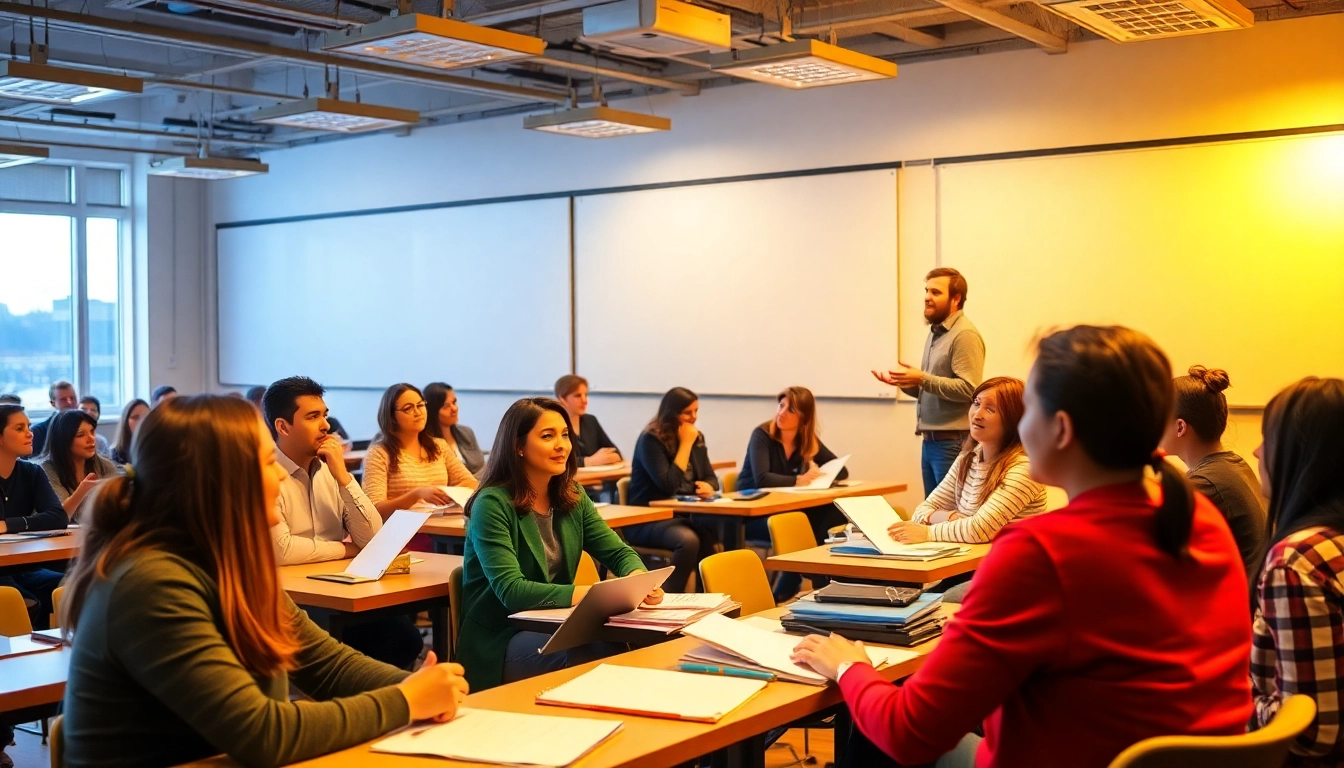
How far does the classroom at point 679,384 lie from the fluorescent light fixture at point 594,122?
0.05 metres

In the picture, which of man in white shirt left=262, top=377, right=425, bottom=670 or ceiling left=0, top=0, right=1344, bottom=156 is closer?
man in white shirt left=262, top=377, right=425, bottom=670

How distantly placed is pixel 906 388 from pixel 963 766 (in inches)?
145

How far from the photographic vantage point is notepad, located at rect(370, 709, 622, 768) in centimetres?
194

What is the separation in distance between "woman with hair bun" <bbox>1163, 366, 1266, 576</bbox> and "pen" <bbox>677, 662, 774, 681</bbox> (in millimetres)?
1470

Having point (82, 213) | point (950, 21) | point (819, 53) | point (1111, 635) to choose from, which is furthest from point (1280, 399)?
point (82, 213)

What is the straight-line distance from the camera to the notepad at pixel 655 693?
7.19 feet

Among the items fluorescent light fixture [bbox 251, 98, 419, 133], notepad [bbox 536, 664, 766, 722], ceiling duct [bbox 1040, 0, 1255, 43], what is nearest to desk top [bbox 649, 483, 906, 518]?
ceiling duct [bbox 1040, 0, 1255, 43]

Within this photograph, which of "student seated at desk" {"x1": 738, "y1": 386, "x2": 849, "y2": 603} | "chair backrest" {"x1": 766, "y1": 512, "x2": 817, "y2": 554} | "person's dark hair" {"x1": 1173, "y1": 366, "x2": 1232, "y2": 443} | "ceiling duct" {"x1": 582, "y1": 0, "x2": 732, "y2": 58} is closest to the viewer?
"person's dark hair" {"x1": 1173, "y1": 366, "x2": 1232, "y2": 443}

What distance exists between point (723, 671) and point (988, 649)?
2.72ft

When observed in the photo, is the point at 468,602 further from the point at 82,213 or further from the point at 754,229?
the point at 82,213

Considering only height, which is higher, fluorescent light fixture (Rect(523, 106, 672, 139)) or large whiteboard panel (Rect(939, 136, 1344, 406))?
fluorescent light fixture (Rect(523, 106, 672, 139))

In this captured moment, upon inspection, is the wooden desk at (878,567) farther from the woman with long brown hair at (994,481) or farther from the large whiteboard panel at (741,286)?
the large whiteboard panel at (741,286)

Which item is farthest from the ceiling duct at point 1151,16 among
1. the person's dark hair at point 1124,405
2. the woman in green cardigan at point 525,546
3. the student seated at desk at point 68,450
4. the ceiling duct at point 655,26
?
the student seated at desk at point 68,450

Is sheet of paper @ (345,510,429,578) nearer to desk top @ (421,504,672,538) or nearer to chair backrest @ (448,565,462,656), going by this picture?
chair backrest @ (448,565,462,656)
